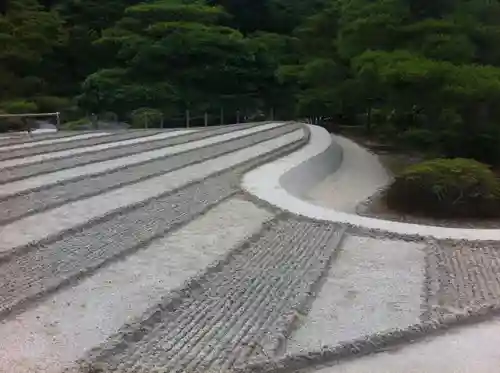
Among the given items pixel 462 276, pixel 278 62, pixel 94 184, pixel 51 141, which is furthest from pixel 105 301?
pixel 278 62

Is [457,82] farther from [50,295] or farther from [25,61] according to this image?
[25,61]

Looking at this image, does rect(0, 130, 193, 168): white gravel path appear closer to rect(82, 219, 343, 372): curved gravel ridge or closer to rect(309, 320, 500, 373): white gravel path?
rect(82, 219, 343, 372): curved gravel ridge

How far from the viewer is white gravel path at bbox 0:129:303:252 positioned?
4.67 meters

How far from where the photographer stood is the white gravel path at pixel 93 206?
4.67 m

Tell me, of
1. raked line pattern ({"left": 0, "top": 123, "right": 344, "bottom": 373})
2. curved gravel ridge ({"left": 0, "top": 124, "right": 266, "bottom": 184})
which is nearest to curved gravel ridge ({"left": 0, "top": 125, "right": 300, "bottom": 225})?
raked line pattern ({"left": 0, "top": 123, "right": 344, "bottom": 373})

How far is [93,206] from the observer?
5598 millimetres

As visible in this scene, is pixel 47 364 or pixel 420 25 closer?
pixel 47 364

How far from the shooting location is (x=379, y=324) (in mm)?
3201

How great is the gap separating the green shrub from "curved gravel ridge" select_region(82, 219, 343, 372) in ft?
11.1

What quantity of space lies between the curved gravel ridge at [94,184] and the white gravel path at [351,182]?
1.43m

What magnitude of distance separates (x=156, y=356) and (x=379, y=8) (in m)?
10.8

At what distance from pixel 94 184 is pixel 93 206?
1.11m

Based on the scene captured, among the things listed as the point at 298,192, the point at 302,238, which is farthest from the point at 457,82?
the point at 302,238

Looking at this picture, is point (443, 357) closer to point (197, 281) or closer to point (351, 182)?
point (197, 281)
